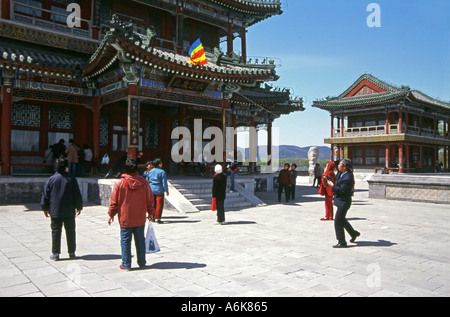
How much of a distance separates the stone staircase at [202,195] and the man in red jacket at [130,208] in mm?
6303

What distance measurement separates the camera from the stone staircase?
37.7 feet

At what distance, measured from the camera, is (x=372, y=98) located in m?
32.3

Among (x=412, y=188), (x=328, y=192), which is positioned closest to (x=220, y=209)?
(x=328, y=192)

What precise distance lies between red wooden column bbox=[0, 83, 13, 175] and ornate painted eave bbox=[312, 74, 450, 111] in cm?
2951

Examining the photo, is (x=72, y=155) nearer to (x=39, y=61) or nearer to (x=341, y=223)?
(x=39, y=61)

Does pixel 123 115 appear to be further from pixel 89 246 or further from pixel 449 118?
pixel 449 118

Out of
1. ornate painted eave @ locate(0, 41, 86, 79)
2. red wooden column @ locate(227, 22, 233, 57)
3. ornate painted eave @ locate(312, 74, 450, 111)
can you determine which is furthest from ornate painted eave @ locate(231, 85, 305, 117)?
ornate painted eave @ locate(312, 74, 450, 111)

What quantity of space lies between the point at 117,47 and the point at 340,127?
2905cm

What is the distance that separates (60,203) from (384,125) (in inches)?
1285

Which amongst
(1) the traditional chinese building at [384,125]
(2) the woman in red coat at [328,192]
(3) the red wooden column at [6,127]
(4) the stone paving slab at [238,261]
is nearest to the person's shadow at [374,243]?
(4) the stone paving slab at [238,261]

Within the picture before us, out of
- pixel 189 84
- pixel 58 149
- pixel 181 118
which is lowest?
pixel 58 149

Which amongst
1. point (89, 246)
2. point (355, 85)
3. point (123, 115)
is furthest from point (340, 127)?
point (89, 246)

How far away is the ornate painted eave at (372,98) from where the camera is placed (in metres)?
30.8

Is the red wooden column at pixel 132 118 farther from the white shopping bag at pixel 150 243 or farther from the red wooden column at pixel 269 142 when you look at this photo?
the red wooden column at pixel 269 142
